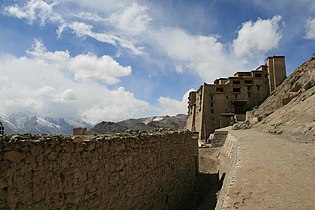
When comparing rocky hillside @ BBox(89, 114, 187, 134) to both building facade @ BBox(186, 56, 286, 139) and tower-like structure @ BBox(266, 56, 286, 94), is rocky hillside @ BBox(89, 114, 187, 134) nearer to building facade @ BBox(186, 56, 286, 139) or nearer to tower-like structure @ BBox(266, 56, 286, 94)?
building facade @ BBox(186, 56, 286, 139)

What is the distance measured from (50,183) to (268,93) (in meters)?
54.6

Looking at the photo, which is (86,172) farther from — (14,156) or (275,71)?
(275,71)

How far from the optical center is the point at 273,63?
51.9 metres

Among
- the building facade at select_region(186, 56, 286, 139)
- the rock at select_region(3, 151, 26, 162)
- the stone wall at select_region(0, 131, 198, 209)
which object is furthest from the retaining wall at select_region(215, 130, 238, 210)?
the building facade at select_region(186, 56, 286, 139)

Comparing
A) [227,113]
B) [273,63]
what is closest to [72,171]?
[227,113]

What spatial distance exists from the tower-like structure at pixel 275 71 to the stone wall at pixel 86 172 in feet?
158

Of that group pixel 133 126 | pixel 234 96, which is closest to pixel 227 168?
pixel 234 96

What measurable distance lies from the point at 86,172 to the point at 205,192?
878 centimetres

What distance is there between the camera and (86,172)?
216 inches

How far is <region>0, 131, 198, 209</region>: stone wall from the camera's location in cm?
416

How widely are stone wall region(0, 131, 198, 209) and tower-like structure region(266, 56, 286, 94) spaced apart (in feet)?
158

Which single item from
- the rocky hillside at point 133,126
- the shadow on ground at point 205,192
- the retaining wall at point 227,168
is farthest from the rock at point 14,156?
the shadow on ground at point 205,192

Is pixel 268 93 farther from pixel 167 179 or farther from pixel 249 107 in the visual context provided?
pixel 167 179

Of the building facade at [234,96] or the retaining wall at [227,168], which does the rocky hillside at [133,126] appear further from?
the building facade at [234,96]
